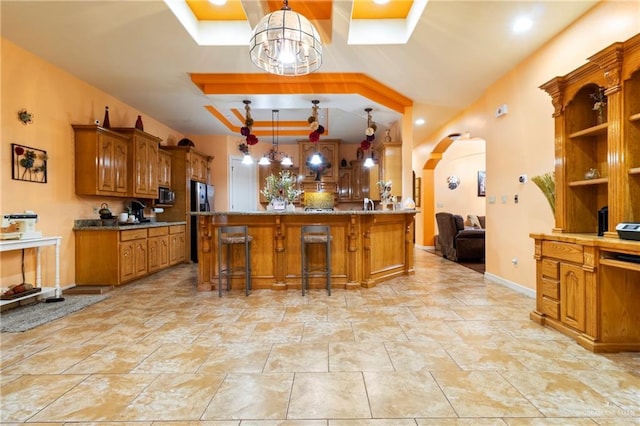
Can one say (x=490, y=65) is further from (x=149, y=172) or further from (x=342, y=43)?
(x=149, y=172)

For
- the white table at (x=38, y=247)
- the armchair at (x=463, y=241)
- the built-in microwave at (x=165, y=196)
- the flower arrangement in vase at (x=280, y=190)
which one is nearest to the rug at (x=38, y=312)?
the white table at (x=38, y=247)

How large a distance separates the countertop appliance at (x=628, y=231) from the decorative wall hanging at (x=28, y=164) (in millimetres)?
6022

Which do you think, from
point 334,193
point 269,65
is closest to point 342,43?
point 269,65

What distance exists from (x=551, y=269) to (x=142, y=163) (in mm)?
6122

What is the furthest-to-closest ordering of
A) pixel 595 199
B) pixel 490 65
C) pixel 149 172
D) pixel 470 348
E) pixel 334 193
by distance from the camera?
pixel 334 193, pixel 149 172, pixel 490 65, pixel 595 199, pixel 470 348

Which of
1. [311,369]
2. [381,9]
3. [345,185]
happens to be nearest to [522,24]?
[381,9]

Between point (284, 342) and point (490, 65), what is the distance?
173 inches

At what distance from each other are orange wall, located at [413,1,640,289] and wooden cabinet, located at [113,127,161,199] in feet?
19.5

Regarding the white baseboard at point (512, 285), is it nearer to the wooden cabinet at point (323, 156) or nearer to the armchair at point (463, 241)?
the armchair at point (463, 241)

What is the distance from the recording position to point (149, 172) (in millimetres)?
5621

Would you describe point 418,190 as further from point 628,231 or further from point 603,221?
point 628,231

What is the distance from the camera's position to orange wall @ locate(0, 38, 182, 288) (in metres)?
3.50

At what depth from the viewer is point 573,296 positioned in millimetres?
2617

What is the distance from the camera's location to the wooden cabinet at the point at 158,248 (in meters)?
5.37
